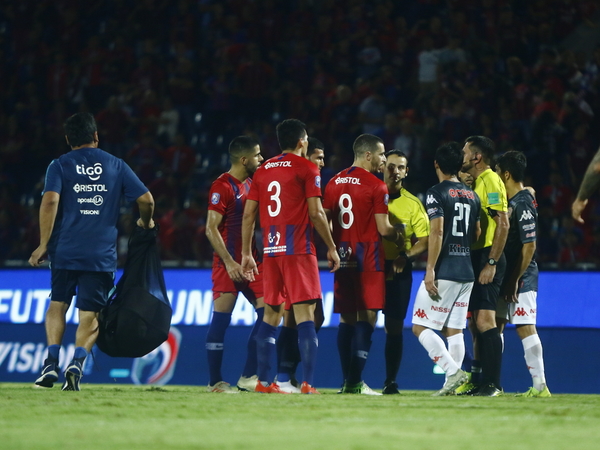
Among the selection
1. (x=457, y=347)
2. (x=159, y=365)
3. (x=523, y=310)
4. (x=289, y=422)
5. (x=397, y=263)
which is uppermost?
Answer: (x=397, y=263)

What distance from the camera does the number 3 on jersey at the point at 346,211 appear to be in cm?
887

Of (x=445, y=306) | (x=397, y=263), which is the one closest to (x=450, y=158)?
(x=397, y=263)

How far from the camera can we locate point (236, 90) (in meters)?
18.1

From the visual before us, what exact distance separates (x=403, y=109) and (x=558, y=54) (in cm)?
282

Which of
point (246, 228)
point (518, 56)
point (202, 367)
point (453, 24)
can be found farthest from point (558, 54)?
point (246, 228)

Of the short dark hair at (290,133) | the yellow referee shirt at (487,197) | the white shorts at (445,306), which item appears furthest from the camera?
the yellow referee shirt at (487,197)

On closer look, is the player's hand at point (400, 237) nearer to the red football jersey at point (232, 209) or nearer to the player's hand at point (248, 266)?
the player's hand at point (248, 266)

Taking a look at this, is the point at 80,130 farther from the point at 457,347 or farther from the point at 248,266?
the point at 457,347

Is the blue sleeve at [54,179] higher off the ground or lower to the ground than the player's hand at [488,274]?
higher

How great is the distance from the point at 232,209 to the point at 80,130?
1602mm

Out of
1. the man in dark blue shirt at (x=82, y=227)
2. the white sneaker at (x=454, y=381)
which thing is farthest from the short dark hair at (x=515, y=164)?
the man in dark blue shirt at (x=82, y=227)

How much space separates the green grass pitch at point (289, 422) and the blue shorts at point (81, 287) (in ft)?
2.98

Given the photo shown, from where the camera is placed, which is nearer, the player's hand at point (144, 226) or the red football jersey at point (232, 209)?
the player's hand at point (144, 226)

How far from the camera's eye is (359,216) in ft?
29.0
